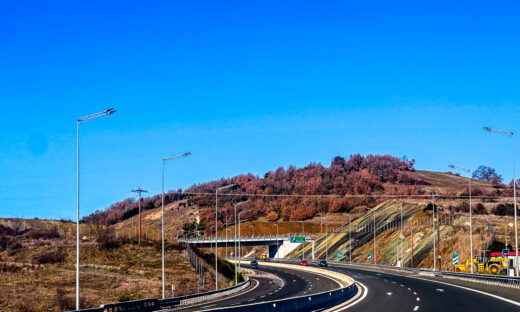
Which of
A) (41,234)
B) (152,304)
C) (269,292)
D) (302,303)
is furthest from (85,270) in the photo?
(302,303)

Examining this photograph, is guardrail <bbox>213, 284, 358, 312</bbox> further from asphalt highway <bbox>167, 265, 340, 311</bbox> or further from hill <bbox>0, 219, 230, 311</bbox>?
hill <bbox>0, 219, 230, 311</bbox>

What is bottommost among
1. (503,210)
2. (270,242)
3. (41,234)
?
(270,242)

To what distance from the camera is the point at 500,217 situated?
13050 cm

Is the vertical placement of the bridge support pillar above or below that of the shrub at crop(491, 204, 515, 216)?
below

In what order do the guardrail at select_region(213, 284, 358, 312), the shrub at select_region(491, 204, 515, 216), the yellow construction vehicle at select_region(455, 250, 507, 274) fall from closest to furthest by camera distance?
1. the guardrail at select_region(213, 284, 358, 312)
2. the yellow construction vehicle at select_region(455, 250, 507, 274)
3. the shrub at select_region(491, 204, 515, 216)

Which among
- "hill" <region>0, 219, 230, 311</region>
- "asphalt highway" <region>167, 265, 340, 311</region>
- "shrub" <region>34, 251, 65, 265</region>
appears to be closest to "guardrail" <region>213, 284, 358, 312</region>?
"asphalt highway" <region>167, 265, 340, 311</region>

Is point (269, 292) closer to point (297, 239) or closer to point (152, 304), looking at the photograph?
point (152, 304)

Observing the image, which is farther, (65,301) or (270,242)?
(270,242)

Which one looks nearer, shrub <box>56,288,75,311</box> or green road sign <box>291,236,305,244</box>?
shrub <box>56,288,75,311</box>

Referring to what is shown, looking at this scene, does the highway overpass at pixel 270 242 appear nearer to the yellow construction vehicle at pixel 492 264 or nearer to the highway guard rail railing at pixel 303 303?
the yellow construction vehicle at pixel 492 264

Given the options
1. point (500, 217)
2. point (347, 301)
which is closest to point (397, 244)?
point (500, 217)

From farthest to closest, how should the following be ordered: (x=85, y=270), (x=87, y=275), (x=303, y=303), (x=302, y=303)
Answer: (x=85, y=270)
(x=87, y=275)
(x=303, y=303)
(x=302, y=303)

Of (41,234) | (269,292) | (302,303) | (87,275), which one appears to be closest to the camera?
(302,303)

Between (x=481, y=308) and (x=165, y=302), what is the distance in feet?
68.5
